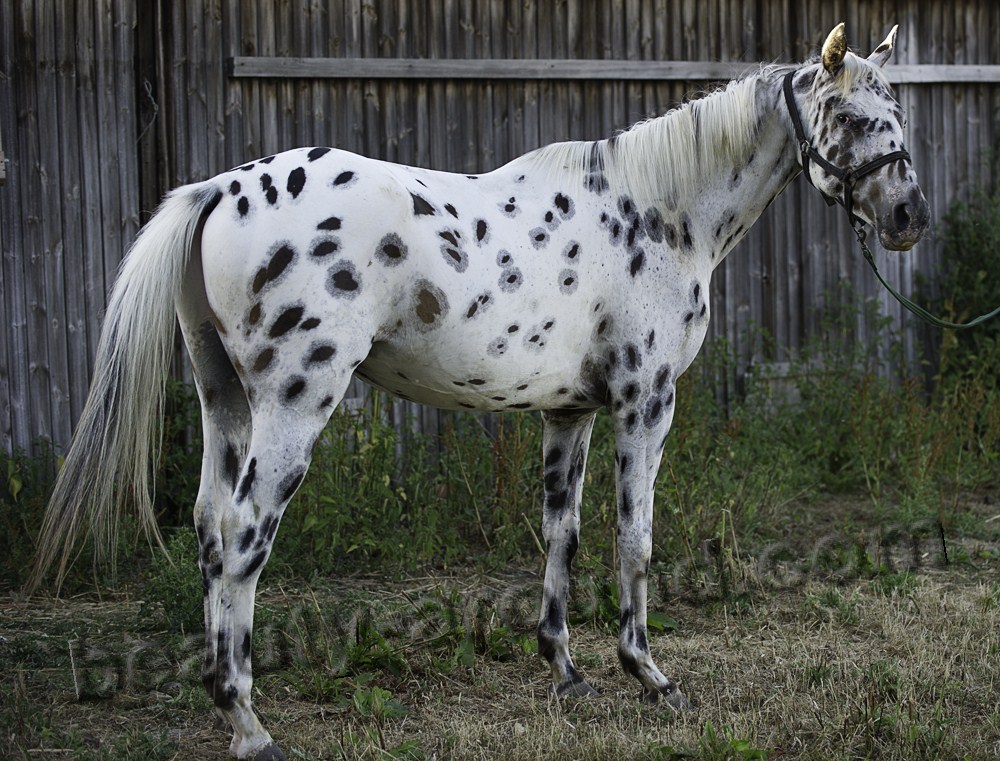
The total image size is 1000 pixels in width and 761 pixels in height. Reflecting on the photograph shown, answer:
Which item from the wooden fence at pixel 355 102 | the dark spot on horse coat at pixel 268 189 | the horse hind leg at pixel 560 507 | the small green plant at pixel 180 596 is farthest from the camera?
the wooden fence at pixel 355 102

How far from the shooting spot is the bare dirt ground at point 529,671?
11.9ft

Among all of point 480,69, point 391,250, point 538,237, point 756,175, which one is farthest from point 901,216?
point 480,69

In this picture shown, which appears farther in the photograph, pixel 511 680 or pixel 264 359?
pixel 511 680

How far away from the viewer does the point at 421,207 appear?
3.66 meters

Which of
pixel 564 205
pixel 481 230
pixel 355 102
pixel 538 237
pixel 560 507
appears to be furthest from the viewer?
pixel 355 102

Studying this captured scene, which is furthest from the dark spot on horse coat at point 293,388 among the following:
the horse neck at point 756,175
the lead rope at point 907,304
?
the lead rope at point 907,304

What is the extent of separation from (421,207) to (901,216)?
169 cm

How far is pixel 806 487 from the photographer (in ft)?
23.0

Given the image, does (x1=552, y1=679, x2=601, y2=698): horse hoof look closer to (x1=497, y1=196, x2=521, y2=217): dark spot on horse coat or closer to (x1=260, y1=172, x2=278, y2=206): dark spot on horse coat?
(x1=497, y1=196, x2=521, y2=217): dark spot on horse coat

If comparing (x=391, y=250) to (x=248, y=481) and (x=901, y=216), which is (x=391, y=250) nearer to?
(x=248, y=481)

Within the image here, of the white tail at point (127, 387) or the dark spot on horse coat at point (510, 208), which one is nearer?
the white tail at point (127, 387)

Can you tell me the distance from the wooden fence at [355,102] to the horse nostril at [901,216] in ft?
6.49

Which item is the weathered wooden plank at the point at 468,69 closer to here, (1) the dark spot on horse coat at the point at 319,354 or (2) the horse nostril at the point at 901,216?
(2) the horse nostril at the point at 901,216

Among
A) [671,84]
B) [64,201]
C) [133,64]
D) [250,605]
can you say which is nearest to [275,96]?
[133,64]
